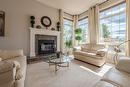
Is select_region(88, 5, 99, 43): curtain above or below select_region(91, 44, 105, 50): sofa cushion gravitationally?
above

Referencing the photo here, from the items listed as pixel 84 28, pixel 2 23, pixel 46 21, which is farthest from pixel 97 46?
pixel 2 23

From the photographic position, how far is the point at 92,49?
4.69m

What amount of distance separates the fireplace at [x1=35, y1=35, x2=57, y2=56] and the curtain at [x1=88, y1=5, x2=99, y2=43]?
215cm

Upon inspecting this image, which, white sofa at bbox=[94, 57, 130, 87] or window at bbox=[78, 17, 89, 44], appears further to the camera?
window at bbox=[78, 17, 89, 44]

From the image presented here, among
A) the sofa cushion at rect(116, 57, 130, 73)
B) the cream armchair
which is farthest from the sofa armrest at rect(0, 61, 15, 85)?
the cream armchair

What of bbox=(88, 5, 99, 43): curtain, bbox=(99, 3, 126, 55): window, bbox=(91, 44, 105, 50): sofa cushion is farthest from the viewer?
bbox=(88, 5, 99, 43): curtain

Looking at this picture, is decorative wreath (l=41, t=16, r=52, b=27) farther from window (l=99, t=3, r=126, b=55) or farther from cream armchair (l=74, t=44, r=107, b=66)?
window (l=99, t=3, r=126, b=55)

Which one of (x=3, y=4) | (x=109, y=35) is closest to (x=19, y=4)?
(x=3, y=4)

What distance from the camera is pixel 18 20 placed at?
4.33 m

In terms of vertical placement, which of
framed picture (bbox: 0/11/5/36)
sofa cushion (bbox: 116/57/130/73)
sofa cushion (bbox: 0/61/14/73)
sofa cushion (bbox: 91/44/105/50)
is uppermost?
framed picture (bbox: 0/11/5/36)

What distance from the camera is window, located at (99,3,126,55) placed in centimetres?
411

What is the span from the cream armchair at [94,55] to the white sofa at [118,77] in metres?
1.78

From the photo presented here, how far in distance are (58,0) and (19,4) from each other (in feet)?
6.03

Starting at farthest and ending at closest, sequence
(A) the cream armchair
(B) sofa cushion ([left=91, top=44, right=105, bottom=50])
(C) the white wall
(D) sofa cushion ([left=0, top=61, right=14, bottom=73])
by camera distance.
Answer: (B) sofa cushion ([left=91, top=44, right=105, bottom=50])
(C) the white wall
(A) the cream armchair
(D) sofa cushion ([left=0, top=61, right=14, bottom=73])
